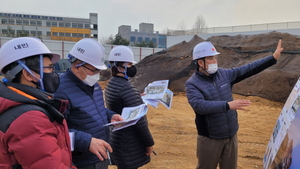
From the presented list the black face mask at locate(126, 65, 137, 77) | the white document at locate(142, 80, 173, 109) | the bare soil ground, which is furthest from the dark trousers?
the bare soil ground

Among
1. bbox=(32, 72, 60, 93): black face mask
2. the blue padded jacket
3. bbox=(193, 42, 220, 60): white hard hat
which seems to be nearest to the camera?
bbox=(32, 72, 60, 93): black face mask

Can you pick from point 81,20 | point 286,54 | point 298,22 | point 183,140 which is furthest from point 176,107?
point 81,20

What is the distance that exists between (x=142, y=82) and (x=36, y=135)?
1293 cm

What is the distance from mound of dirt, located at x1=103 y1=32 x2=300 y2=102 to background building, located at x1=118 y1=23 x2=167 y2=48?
5082 centimetres

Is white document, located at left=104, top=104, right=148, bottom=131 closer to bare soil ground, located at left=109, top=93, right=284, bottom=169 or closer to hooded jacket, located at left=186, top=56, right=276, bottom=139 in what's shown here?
hooded jacket, located at left=186, top=56, right=276, bottom=139

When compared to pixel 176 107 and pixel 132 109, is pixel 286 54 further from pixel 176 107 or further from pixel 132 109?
pixel 132 109

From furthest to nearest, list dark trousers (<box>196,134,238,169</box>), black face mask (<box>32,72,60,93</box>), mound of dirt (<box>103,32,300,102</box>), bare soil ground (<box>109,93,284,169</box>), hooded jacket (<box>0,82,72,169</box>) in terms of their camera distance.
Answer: mound of dirt (<box>103,32,300,102</box>), bare soil ground (<box>109,93,284,169</box>), dark trousers (<box>196,134,238,169</box>), black face mask (<box>32,72,60,93</box>), hooded jacket (<box>0,82,72,169</box>)

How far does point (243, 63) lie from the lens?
42.3 ft

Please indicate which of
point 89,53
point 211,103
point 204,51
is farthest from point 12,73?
point 204,51

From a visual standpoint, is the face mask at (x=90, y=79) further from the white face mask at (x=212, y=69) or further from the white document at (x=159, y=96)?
the white face mask at (x=212, y=69)

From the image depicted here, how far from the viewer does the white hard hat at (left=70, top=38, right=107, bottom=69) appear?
2.19 m

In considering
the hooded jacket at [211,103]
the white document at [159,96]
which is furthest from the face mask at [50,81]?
the hooded jacket at [211,103]

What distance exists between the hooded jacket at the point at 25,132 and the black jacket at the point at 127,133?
1.33 m

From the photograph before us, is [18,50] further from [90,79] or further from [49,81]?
[90,79]
